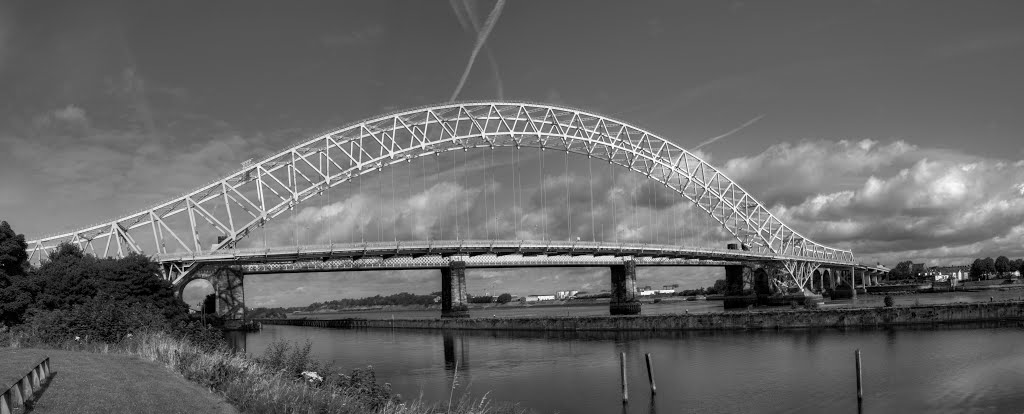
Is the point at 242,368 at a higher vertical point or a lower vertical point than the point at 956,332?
higher

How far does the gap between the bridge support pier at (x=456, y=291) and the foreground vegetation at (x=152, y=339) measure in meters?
43.1

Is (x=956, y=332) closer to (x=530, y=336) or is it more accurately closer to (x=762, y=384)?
(x=762, y=384)

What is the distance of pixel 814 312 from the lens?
61625 millimetres

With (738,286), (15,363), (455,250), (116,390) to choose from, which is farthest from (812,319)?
(738,286)

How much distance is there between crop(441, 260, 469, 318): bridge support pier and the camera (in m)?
95.4

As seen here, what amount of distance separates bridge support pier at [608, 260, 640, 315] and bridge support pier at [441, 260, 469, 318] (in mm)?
22642

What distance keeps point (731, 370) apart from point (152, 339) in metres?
27.9

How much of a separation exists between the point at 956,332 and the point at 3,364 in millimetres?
56904

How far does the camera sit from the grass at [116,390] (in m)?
15.3

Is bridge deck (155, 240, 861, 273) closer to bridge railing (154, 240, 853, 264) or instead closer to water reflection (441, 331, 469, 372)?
bridge railing (154, 240, 853, 264)

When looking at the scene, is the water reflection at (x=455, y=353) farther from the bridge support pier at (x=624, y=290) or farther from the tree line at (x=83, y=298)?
the bridge support pier at (x=624, y=290)

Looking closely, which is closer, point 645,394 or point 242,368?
point 242,368

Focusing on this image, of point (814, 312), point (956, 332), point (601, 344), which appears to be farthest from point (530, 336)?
point (956, 332)

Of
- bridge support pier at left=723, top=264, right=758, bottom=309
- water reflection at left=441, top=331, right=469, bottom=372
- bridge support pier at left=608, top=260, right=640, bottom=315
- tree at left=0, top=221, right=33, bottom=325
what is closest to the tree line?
tree at left=0, top=221, right=33, bottom=325
